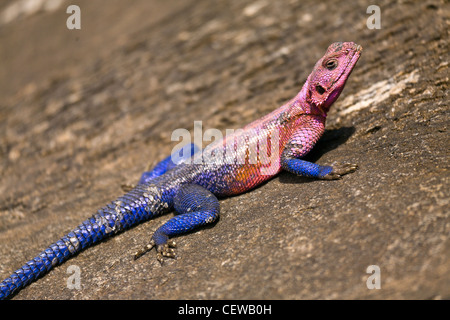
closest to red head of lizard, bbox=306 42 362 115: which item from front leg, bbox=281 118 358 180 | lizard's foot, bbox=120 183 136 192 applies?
front leg, bbox=281 118 358 180

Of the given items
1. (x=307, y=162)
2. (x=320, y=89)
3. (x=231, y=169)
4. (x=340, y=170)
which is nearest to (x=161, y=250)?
(x=231, y=169)

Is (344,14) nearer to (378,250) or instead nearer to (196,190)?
(196,190)

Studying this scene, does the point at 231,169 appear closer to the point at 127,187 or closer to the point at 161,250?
the point at 161,250

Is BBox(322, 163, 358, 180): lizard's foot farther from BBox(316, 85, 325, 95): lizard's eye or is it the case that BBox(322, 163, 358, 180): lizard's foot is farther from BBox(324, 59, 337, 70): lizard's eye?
BBox(324, 59, 337, 70): lizard's eye

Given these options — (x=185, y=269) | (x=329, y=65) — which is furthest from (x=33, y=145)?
(x=329, y=65)

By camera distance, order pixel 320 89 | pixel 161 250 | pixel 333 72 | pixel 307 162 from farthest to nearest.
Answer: pixel 320 89 < pixel 333 72 < pixel 307 162 < pixel 161 250
